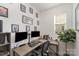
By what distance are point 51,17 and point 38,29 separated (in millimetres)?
395

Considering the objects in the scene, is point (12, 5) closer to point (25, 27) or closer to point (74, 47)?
point (25, 27)

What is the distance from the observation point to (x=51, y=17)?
7.27 ft

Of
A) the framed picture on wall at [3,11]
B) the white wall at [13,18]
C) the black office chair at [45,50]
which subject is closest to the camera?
the framed picture on wall at [3,11]

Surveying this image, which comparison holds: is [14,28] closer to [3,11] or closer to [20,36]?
[20,36]

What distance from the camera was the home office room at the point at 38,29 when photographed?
1972 mm

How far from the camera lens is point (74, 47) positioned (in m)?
2.18

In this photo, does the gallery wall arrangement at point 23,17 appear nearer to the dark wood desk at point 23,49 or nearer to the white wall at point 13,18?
the white wall at point 13,18

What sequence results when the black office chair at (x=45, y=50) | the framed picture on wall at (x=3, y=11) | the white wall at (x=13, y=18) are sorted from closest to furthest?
the framed picture on wall at (x=3, y=11), the white wall at (x=13, y=18), the black office chair at (x=45, y=50)

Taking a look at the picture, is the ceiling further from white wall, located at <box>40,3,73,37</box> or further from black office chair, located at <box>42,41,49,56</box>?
black office chair, located at <box>42,41,49,56</box>

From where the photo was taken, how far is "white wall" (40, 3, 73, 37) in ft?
6.73

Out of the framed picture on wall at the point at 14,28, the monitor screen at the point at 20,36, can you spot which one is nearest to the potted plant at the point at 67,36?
the monitor screen at the point at 20,36

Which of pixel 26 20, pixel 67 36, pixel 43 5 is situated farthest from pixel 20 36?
pixel 67 36

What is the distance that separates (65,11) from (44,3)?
48cm

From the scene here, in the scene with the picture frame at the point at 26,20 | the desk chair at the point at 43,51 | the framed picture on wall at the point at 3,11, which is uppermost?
the framed picture on wall at the point at 3,11
